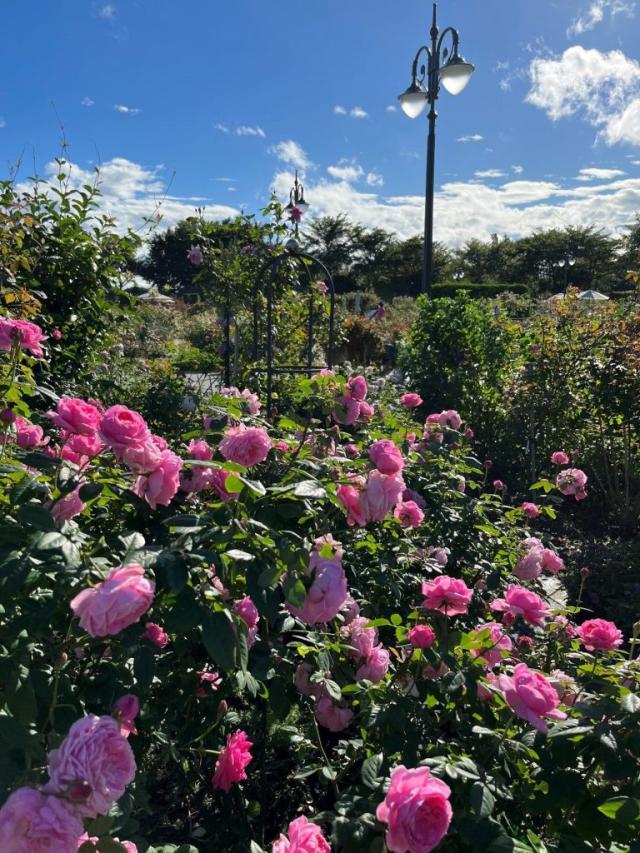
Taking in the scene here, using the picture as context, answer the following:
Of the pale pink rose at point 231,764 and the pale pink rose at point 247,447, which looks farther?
the pale pink rose at point 231,764

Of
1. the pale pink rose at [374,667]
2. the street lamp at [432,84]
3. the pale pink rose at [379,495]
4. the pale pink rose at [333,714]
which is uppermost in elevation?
→ the street lamp at [432,84]

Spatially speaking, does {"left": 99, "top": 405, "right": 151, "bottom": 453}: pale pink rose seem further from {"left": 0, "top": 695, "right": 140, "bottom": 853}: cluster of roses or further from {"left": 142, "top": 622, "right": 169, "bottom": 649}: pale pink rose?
{"left": 0, "top": 695, "right": 140, "bottom": 853}: cluster of roses

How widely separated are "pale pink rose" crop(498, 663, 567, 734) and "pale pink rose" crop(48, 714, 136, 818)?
0.67m

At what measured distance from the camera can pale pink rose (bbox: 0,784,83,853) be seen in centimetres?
72

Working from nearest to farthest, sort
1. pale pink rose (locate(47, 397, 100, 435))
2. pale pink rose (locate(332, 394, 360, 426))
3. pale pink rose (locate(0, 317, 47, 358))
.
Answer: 1. pale pink rose (locate(47, 397, 100, 435))
2. pale pink rose (locate(0, 317, 47, 358))
3. pale pink rose (locate(332, 394, 360, 426))

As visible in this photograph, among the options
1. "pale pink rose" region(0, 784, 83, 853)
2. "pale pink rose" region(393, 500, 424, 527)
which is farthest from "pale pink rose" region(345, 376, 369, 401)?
"pale pink rose" region(0, 784, 83, 853)

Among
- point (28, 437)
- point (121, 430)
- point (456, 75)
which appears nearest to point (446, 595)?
point (121, 430)

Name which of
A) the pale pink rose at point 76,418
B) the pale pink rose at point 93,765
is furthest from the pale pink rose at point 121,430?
the pale pink rose at point 93,765

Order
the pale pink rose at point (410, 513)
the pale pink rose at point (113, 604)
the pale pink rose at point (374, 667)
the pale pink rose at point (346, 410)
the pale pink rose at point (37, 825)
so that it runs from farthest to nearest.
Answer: the pale pink rose at point (410, 513)
the pale pink rose at point (346, 410)
the pale pink rose at point (374, 667)
the pale pink rose at point (113, 604)
the pale pink rose at point (37, 825)

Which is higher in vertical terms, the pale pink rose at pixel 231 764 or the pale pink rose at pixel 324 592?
the pale pink rose at pixel 324 592

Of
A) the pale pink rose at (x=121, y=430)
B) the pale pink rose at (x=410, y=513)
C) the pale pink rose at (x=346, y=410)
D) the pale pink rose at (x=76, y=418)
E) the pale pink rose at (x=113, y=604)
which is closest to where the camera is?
the pale pink rose at (x=113, y=604)

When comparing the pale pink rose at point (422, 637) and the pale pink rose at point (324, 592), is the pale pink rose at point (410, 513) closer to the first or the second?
the pale pink rose at point (422, 637)

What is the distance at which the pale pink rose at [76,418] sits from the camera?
1206 millimetres

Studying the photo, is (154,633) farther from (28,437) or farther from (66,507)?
(28,437)
